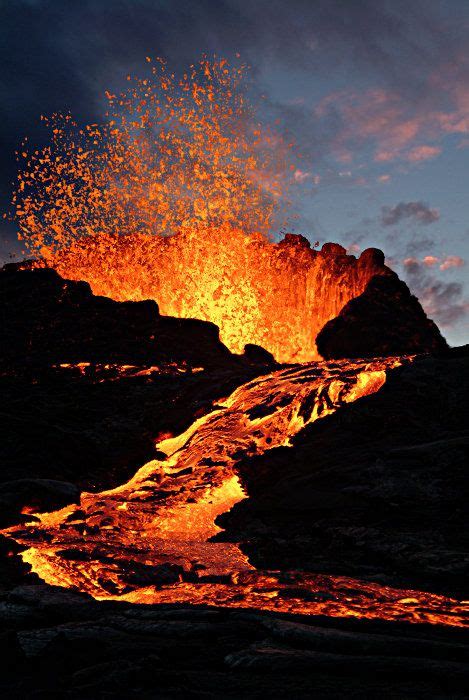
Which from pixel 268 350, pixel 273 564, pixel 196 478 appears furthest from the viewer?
pixel 268 350

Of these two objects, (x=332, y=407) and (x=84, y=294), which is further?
(x=84, y=294)

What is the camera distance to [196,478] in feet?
30.9

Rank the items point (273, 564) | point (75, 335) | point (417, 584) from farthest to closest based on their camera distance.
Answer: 1. point (75, 335)
2. point (273, 564)
3. point (417, 584)

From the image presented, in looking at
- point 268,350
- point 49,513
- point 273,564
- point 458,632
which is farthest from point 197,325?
point 458,632

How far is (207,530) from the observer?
7809 mm

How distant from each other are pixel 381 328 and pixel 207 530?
485 inches

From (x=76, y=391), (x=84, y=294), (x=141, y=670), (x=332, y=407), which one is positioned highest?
(x=84, y=294)

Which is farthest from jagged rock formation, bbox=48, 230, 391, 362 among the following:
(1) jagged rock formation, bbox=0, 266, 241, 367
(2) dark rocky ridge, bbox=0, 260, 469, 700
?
(2) dark rocky ridge, bbox=0, 260, 469, 700

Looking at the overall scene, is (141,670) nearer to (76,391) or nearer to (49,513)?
(49,513)

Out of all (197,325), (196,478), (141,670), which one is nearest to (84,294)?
(197,325)

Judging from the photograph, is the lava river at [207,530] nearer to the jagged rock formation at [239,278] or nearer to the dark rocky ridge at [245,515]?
the dark rocky ridge at [245,515]

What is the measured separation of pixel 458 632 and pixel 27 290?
1928cm

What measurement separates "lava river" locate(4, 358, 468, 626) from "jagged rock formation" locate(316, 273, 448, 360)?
5.75 m

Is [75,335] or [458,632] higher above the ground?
[75,335]
